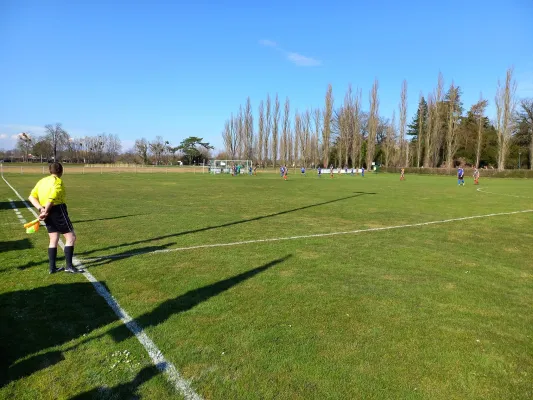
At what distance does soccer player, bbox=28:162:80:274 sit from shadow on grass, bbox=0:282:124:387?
29.6 inches

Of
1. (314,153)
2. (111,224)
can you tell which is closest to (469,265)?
(111,224)

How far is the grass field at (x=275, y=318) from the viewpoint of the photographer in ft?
9.93

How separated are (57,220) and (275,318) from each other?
13.5 ft

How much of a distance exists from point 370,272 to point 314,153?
286ft

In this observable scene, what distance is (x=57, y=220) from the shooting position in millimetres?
5988

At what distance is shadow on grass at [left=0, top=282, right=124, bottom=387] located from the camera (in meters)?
3.29

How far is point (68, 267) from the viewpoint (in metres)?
6.01

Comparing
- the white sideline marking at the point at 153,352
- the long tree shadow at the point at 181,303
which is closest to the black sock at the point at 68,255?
the white sideline marking at the point at 153,352

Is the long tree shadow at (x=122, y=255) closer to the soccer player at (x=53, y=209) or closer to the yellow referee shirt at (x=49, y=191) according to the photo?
the soccer player at (x=53, y=209)

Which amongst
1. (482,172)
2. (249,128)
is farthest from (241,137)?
(482,172)

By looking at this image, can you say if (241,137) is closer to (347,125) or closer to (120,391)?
(347,125)

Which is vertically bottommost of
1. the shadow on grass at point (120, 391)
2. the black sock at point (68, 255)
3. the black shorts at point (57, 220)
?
the shadow on grass at point (120, 391)

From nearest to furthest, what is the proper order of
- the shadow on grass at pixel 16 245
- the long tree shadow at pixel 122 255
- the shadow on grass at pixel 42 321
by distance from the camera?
1. the shadow on grass at pixel 42 321
2. the long tree shadow at pixel 122 255
3. the shadow on grass at pixel 16 245

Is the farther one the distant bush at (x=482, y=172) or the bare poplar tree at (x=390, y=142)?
the bare poplar tree at (x=390, y=142)
